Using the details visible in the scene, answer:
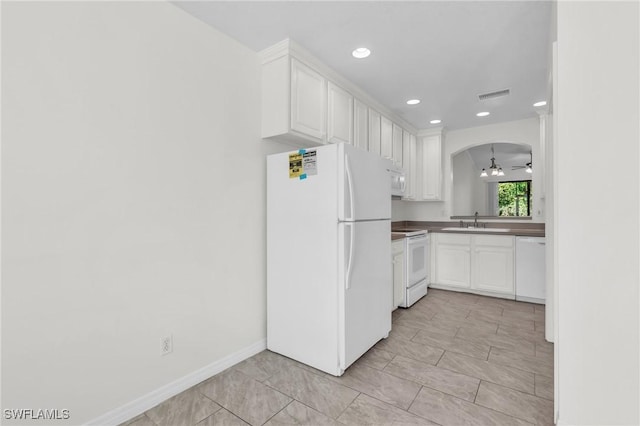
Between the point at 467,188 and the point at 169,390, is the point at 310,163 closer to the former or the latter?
the point at 169,390

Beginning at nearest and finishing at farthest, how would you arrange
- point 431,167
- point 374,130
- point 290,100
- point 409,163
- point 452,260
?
point 290,100 → point 374,130 → point 452,260 → point 409,163 → point 431,167

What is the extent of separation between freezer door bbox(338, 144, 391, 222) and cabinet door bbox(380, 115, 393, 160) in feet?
3.85

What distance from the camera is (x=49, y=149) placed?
147cm

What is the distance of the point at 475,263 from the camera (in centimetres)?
416

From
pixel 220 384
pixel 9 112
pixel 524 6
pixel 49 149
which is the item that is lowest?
pixel 220 384

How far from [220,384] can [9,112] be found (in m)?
1.89

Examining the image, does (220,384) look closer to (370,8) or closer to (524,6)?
(370,8)

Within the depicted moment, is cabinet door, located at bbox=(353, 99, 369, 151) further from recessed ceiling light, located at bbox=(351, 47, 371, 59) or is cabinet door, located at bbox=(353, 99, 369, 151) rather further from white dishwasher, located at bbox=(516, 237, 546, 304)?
white dishwasher, located at bbox=(516, 237, 546, 304)

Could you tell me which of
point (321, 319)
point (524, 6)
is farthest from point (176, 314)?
point (524, 6)

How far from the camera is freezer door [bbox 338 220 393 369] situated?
85.6 inches

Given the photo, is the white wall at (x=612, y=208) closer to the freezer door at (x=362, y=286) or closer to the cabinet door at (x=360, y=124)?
the freezer door at (x=362, y=286)

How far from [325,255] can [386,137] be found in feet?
7.56

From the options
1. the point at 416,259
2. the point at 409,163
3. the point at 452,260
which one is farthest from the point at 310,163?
the point at 452,260

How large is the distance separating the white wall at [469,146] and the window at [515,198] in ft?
1.06
